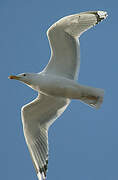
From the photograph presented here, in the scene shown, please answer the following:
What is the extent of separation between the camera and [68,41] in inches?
388

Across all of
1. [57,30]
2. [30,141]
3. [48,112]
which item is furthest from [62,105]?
[57,30]

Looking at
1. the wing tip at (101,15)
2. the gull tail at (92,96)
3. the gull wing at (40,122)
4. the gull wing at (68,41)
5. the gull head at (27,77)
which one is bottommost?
the gull wing at (40,122)

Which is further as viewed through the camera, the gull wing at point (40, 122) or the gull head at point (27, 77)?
the gull wing at point (40, 122)

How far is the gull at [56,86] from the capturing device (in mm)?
9586

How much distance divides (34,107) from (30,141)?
0.71 m

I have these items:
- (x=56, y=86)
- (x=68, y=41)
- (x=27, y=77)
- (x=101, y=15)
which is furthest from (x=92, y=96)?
(x=101, y=15)

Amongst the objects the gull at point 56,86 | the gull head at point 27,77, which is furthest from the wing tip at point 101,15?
the gull head at point 27,77

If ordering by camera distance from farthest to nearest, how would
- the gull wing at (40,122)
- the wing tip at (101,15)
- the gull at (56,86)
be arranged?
1. the gull wing at (40,122)
2. the gull at (56,86)
3. the wing tip at (101,15)

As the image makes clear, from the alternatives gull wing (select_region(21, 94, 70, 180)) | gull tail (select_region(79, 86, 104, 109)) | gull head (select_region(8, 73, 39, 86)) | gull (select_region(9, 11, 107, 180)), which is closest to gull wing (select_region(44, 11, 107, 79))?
gull (select_region(9, 11, 107, 180))

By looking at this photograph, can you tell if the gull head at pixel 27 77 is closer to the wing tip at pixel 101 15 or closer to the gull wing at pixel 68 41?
the gull wing at pixel 68 41

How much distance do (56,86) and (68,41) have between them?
92 cm

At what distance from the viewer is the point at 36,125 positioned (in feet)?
34.1

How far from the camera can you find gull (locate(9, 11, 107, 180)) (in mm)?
9586

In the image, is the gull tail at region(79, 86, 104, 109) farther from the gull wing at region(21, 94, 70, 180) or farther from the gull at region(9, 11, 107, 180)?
the gull wing at region(21, 94, 70, 180)
